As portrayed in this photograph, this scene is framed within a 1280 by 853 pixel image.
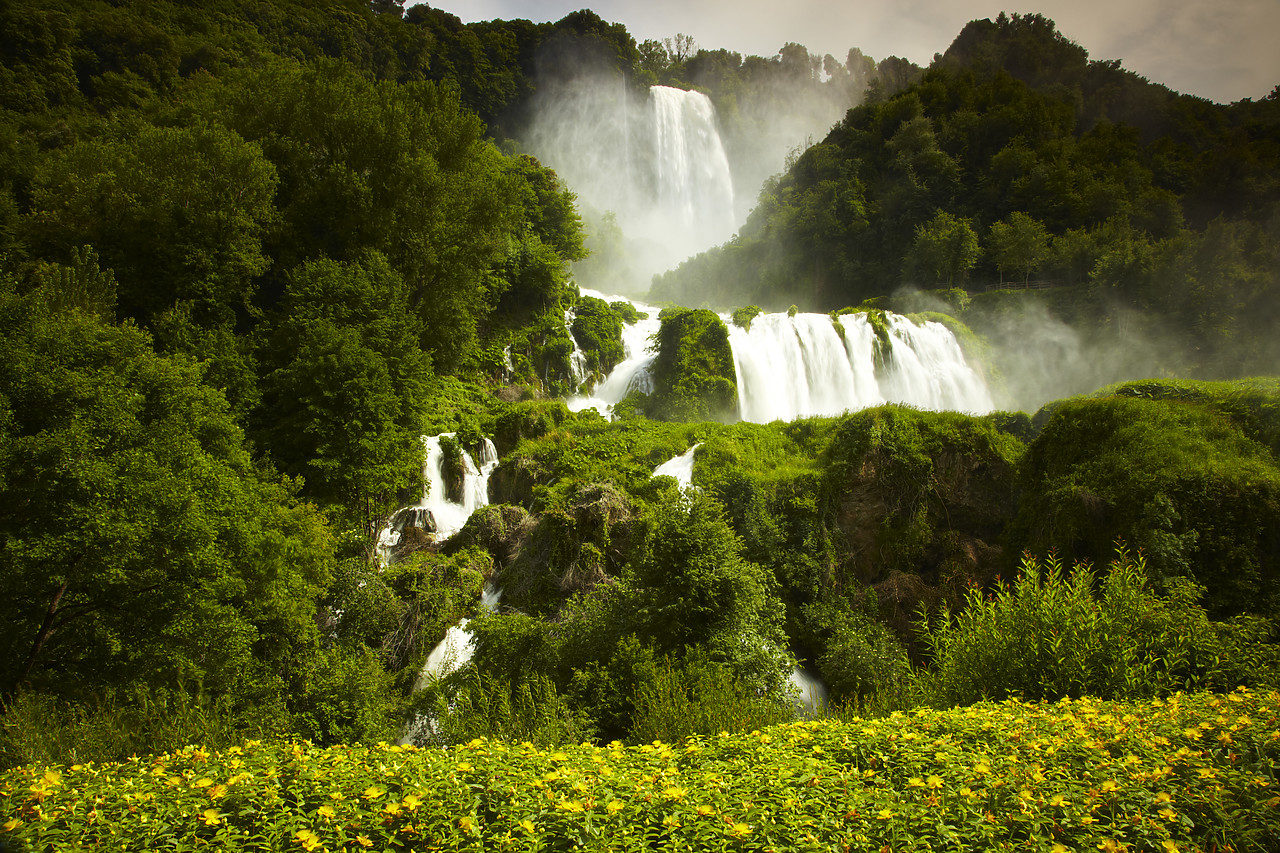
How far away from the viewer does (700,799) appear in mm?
3549

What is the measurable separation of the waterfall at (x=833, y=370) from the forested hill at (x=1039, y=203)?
13.3 meters

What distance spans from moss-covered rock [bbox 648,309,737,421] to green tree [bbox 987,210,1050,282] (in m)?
24.8

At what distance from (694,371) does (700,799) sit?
23.5 metres

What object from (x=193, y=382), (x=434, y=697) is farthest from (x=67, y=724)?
(x=193, y=382)

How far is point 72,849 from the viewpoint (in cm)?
307

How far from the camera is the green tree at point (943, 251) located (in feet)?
131

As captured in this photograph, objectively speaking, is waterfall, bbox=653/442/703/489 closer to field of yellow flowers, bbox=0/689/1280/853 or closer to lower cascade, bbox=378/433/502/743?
lower cascade, bbox=378/433/502/743

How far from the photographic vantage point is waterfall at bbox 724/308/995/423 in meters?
27.2

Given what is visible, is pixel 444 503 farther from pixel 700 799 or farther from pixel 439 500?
pixel 700 799

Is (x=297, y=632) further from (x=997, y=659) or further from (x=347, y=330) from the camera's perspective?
(x=997, y=659)

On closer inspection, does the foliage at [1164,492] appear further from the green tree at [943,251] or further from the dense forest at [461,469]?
the green tree at [943,251]

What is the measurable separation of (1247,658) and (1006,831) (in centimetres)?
568

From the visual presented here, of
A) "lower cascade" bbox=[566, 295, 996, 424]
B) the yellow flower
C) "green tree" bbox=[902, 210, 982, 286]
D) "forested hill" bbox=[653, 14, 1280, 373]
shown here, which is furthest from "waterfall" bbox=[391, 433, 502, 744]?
"forested hill" bbox=[653, 14, 1280, 373]

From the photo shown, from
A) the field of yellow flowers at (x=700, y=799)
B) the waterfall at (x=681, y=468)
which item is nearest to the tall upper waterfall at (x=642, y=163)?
the waterfall at (x=681, y=468)
